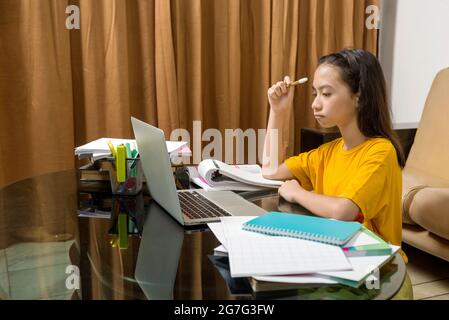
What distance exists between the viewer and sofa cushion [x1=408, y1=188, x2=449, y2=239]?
1.80 metres

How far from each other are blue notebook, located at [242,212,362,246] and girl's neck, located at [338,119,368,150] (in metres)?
0.48

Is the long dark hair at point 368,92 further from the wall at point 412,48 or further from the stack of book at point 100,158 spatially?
the wall at point 412,48

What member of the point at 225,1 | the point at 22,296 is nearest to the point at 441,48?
the point at 225,1

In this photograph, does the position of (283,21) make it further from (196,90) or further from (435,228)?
(435,228)

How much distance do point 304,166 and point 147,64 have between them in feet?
4.57

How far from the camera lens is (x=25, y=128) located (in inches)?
94.0

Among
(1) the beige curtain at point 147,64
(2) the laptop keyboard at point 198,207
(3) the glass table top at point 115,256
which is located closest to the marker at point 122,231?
(3) the glass table top at point 115,256

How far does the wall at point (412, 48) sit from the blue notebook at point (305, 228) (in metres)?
2.28

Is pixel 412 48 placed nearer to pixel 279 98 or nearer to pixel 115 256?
pixel 279 98

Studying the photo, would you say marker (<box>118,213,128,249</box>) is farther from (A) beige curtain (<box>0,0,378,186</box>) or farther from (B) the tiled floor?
(A) beige curtain (<box>0,0,378,186</box>)

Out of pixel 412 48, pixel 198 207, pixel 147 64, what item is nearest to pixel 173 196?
pixel 198 207

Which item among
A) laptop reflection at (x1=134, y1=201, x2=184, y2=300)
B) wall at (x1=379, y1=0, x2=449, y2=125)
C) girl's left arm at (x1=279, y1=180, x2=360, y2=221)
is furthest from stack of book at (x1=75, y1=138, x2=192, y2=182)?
wall at (x1=379, y1=0, x2=449, y2=125)

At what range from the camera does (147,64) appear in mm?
2596

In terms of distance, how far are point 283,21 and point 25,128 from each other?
1.53m
